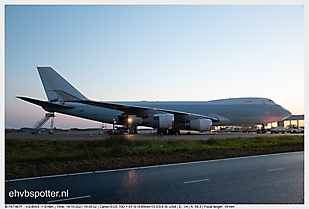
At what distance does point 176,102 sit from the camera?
29297mm

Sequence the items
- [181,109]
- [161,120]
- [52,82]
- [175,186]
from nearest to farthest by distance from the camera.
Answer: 1. [175,186]
2. [161,120]
3. [52,82]
4. [181,109]

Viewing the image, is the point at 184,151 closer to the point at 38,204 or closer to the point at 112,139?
the point at 112,139

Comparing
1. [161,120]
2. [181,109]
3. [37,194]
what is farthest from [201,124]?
[37,194]

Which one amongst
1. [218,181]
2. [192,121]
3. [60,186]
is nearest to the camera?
[60,186]

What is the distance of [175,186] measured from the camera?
5383 mm

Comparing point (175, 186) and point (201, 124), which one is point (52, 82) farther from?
point (175, 186)

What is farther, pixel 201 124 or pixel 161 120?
pixel 201 124

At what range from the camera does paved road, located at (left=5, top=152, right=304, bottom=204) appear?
445 centimetres

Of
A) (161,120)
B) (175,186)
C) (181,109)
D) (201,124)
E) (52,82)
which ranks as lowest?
(175,186)

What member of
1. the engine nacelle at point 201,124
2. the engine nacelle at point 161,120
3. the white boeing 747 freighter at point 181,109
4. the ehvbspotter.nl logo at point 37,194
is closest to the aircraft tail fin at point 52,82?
the white boeing 747 freighter at point 181,109

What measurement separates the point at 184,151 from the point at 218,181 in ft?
22.0

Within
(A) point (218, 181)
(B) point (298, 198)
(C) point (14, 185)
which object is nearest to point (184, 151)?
(A) point (218, 181)

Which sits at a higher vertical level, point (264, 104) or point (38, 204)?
point (264, 104)

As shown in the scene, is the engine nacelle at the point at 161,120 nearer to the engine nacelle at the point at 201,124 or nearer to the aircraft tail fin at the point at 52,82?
the engine nacelle at the point at 201,124
